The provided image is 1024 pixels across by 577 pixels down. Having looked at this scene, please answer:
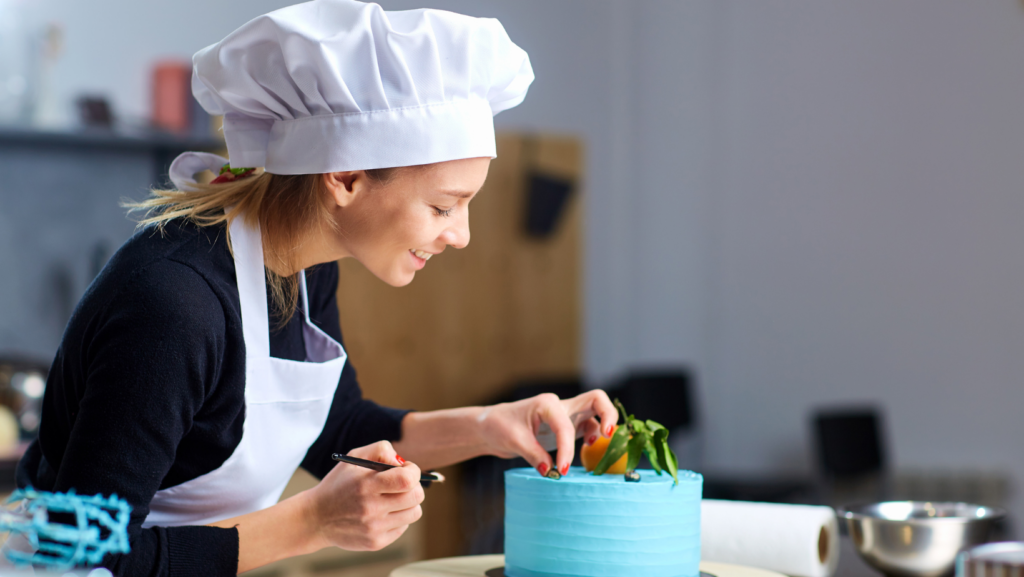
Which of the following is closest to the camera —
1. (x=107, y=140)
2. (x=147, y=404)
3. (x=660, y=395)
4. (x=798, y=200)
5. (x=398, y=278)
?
(x=147, y=404)

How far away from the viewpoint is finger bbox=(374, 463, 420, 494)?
0.85 metres

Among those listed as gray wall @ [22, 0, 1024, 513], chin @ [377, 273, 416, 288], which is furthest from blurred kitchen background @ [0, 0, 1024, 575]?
chin @ [377, 273, 416, 288]

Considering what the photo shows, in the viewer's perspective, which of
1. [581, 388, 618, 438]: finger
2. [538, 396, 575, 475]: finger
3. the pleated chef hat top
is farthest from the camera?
[581, 388, 618, 438]: finger

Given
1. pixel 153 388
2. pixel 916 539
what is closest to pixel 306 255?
pixel 153 388

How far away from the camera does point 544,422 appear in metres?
1.07

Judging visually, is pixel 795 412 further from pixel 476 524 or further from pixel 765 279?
pixel 476 524

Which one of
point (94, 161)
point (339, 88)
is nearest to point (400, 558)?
point (94, 161)

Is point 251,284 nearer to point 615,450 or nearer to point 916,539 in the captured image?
point 615,450


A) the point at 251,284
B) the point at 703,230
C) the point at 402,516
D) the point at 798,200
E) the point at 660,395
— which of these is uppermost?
the point at 798,200

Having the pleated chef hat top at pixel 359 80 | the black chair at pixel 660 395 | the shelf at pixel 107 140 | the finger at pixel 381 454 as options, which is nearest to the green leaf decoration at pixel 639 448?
the finger at pixel 381 454

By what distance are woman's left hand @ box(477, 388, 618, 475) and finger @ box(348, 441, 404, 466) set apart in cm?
18

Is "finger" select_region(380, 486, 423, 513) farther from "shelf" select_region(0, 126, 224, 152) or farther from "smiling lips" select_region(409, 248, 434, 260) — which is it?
"shelf" select_region(0, 126, 224, 152)

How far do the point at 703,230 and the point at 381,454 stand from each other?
3.40 meters

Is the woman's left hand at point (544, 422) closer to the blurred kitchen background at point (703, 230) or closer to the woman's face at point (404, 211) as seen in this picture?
the woman's face at point (404, 211)
